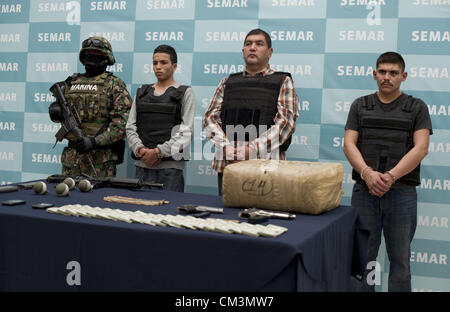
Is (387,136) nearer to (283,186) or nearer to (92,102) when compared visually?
(283,186)

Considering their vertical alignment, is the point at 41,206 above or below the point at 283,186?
below

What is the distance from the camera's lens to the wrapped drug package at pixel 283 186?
185cm

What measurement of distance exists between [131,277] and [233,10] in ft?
8.69

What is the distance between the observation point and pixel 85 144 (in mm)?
3330

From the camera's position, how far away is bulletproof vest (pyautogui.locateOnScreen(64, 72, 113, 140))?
3480 millimetres

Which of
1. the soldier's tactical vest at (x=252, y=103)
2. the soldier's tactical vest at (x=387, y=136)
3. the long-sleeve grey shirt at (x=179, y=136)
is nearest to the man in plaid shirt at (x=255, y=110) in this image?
the soldier's tactical vest at (x=252, y=103)

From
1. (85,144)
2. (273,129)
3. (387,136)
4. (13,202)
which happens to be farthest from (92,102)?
(387,136)

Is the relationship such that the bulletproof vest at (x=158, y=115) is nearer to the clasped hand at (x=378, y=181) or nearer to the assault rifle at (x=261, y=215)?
the clasped hand at (x=378, y=181)

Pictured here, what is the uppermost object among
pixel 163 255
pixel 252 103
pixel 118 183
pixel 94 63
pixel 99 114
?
pixel 94 63

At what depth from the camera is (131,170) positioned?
3.98 m

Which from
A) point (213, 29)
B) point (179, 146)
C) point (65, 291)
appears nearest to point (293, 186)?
point (65, 291)

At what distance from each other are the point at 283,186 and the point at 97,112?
2.02 meters

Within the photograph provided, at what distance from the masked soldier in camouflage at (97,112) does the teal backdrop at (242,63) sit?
47 cm
